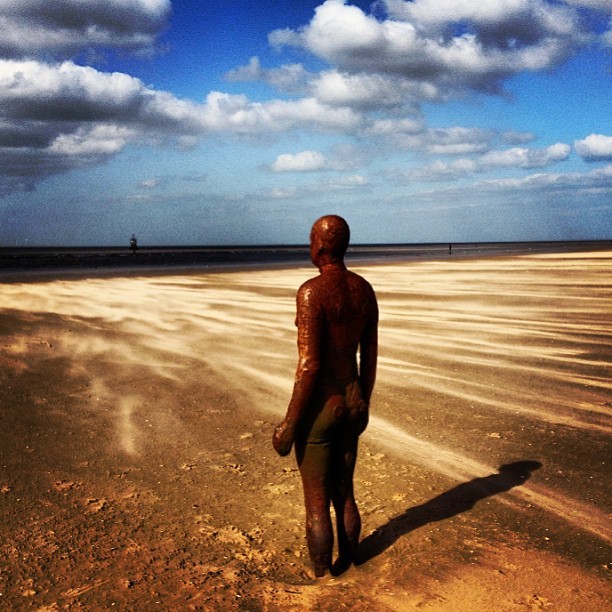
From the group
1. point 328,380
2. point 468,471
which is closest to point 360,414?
point 328,380

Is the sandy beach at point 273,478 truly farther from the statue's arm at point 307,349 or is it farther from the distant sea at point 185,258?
the distant sea at point 185,258

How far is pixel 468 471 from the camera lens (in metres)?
5.72

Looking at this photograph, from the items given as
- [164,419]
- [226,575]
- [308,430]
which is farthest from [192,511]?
[164,419]

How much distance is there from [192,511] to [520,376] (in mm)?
5990

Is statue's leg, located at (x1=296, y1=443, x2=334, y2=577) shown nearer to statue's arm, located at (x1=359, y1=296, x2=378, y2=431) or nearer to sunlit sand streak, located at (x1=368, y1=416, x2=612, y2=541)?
statue's arm, located at (x1=359, y1=296, x2=378, y2=431)

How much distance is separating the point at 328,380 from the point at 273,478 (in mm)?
2231

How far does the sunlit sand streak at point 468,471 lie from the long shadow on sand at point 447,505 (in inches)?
4.9

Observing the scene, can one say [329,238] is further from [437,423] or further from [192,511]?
[437,423]

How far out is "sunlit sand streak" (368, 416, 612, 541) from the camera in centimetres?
473

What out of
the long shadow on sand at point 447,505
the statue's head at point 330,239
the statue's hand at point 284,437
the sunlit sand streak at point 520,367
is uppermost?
the statue's head at point 330,239

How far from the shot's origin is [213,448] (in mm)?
6219

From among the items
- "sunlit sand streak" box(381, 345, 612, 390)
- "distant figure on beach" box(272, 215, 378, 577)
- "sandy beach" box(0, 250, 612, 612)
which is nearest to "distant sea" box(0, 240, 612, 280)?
"sandy beach" box(0, 250, 612, 612)

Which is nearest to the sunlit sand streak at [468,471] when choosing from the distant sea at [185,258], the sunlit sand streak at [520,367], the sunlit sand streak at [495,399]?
the sunlit sand streak at [495,399]

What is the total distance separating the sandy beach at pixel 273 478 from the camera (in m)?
3.84
